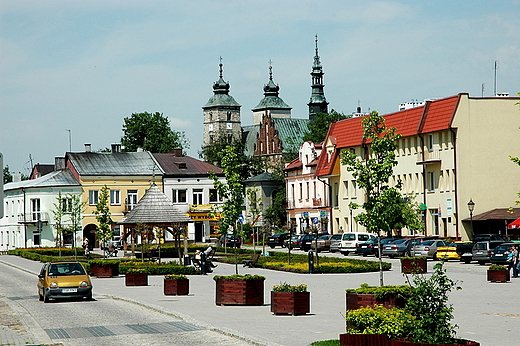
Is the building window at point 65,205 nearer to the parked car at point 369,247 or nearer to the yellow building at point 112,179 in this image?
the yellow building at point 112,179

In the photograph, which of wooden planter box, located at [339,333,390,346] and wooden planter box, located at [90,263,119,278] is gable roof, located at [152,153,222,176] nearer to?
wooden planter box, located at [90,263,119,278]

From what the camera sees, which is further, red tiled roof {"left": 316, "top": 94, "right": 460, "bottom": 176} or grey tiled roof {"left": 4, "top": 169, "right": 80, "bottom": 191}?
grey tiled roof {"left": 4, "top": 169, "right": 80, "bottom": 191}

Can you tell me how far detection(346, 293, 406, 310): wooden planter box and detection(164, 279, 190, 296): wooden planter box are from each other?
11.9m

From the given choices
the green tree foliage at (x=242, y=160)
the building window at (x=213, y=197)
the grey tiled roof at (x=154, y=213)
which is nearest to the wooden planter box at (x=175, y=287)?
the grey tiled roof at (x=154, y=213)

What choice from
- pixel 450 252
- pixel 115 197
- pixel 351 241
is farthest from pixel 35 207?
pixel 450 252

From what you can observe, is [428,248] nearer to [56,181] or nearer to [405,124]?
[405,124]

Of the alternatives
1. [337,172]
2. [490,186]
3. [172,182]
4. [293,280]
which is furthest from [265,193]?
[293,280]

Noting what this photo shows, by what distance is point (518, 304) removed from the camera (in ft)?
85.4

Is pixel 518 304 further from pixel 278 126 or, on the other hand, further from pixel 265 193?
pixel 278 126

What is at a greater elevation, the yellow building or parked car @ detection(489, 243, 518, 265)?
the yellow building

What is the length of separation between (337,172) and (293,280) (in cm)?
4742

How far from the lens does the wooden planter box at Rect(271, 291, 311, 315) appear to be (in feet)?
72.7

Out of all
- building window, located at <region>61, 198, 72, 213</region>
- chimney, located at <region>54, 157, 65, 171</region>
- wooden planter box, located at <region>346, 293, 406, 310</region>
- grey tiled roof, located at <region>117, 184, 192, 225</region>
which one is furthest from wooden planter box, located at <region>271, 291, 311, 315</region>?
chimney, located at <region>54, 157, 65, 171</region>

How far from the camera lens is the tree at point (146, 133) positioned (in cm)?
12456
